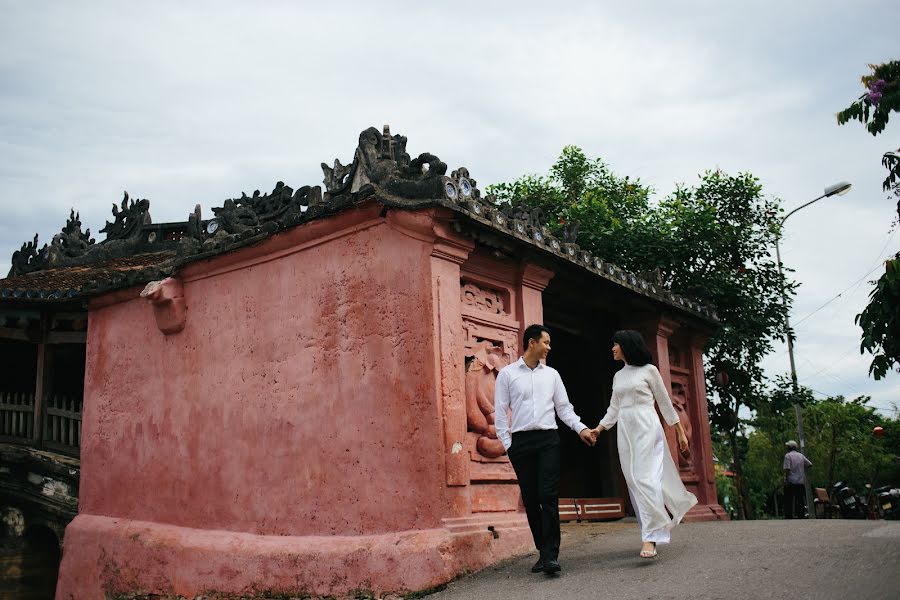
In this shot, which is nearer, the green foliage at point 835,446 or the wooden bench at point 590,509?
the wooden bench at point 590,509

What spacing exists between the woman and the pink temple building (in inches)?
48.1

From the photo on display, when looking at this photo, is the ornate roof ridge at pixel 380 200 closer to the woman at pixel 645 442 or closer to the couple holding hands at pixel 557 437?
the couple holding hands at pixel 557 437

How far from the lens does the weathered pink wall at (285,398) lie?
682cm

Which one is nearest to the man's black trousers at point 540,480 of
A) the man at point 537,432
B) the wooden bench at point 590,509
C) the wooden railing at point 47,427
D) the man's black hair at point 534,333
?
the man at point 537,432

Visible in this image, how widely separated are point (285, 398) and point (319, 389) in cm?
46

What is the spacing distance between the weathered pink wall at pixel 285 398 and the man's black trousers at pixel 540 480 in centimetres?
68

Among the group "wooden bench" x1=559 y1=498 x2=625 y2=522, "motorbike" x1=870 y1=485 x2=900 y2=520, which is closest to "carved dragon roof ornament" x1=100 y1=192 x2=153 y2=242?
"wooden bench" x1=559 y1=498 x2=625 y2=522

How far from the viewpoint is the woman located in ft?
20.4

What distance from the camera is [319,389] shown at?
7.36 metres

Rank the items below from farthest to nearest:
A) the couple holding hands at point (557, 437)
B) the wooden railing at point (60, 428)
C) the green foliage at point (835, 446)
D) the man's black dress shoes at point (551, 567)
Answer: the green foliage at point (835, 446), the wooden railing at point (60, 428), the couple holding hands at point (557, 437), the man's black dress shoes at point (551, 567)

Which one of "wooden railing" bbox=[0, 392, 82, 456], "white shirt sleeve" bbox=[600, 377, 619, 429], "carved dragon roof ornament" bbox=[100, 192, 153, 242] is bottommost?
"white shirt sleeve" bbox=[600, 377, 619, 429]

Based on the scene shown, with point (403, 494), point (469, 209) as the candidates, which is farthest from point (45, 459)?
point (469, 209)

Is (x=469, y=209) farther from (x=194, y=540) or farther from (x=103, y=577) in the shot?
(x=103, y=577)

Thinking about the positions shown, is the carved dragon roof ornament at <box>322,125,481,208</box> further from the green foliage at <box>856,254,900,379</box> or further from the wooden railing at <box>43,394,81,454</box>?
the wooden railing at <box>43,394,81,454</box>
